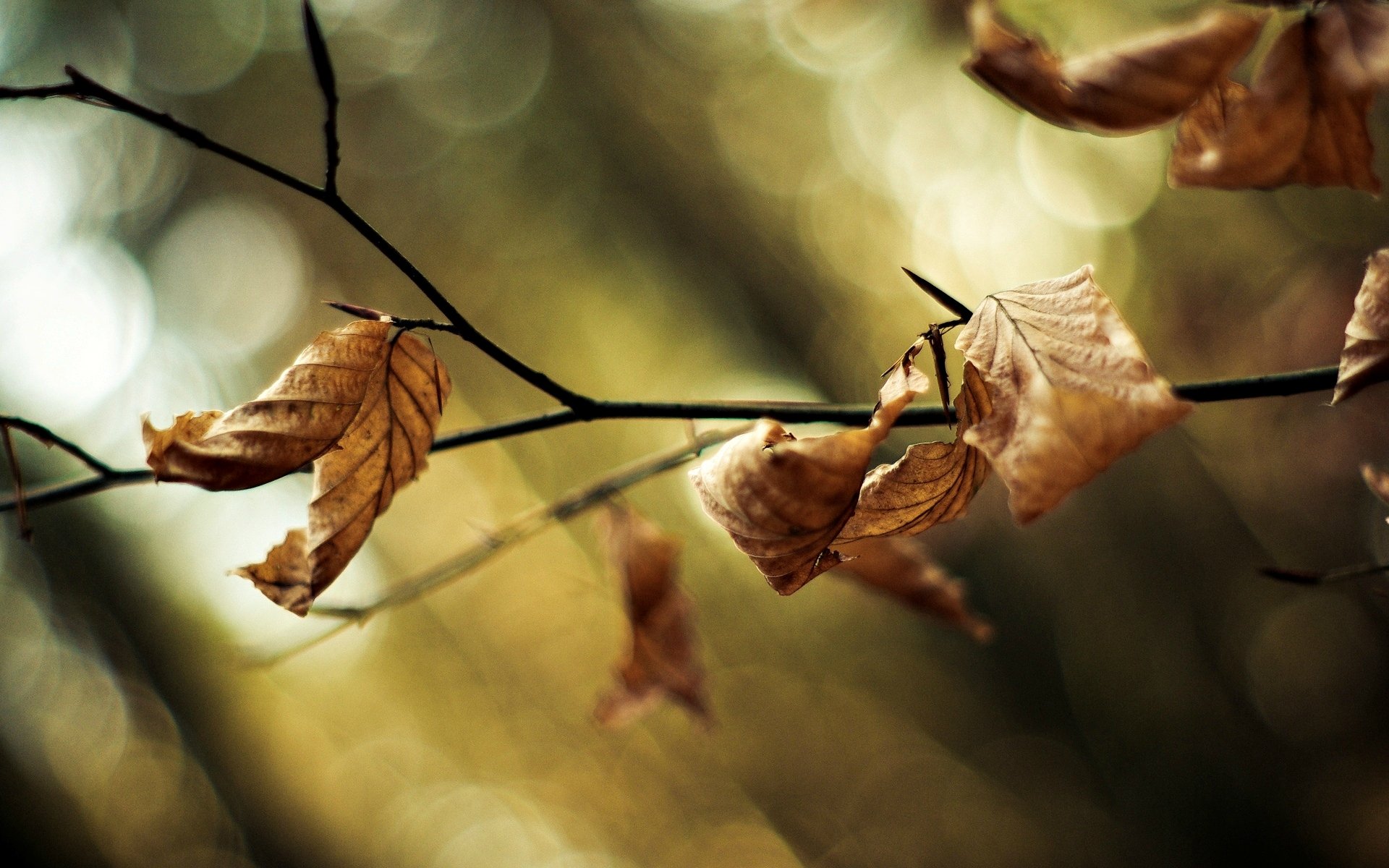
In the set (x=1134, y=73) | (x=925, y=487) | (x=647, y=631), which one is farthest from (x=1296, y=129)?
(x=647, y=631)

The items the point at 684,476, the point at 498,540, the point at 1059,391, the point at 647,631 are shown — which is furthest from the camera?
the point at 684,476

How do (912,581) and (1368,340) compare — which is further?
(912,581)

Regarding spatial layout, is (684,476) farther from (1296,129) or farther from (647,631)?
(1296,129)

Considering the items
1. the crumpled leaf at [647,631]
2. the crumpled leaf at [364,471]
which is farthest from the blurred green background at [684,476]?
the crumpled leaf at [364,471]

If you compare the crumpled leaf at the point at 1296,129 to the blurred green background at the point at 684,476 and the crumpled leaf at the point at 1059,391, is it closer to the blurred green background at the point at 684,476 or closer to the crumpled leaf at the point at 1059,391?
the crumpled leaf at the point at 1059,391

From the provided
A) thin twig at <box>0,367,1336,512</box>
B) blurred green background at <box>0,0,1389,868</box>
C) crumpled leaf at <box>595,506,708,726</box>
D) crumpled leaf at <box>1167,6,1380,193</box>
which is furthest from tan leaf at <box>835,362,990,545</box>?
blurred green background at <box>0,0,1389,868</box>

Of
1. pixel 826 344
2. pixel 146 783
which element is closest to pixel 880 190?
pixel 826 344

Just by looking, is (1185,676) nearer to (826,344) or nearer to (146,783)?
(826,344)

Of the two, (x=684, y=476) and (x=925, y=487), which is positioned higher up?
(x=684, y=476)
